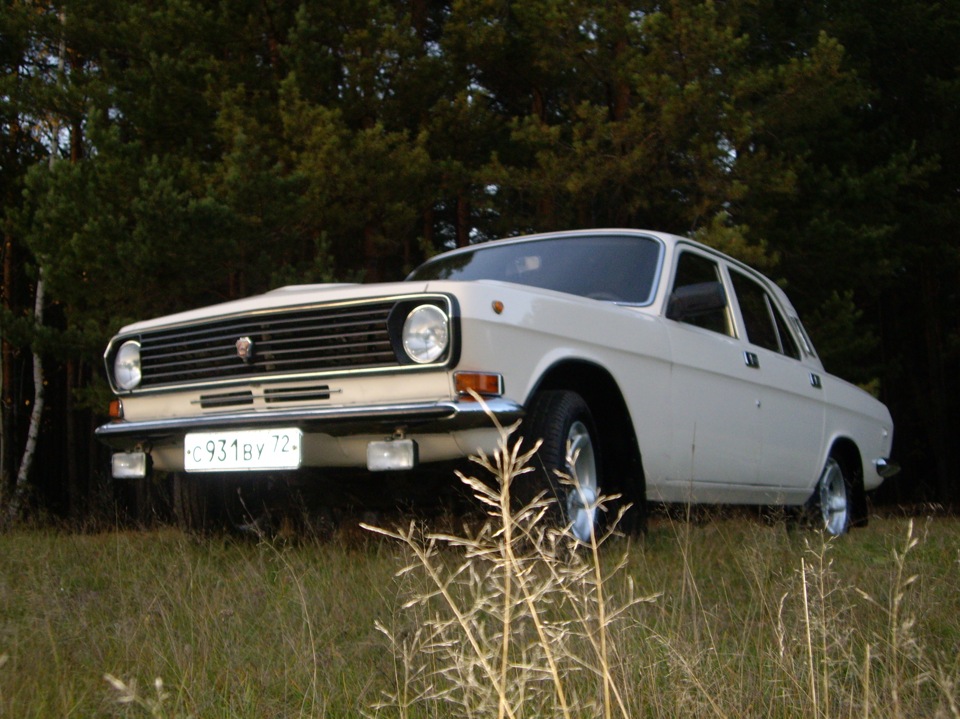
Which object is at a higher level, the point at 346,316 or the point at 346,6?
the point at 346,6

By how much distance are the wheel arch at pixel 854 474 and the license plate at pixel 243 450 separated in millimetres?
4287

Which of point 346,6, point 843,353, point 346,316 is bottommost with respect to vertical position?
point 843,353

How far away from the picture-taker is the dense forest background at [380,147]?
9.86 metres

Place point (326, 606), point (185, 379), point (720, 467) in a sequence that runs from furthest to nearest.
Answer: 1. point (720, 467)
2. point (185, 379)
3. point (326, 606)

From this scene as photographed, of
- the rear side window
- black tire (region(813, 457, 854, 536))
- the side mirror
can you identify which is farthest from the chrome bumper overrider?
black tire (region(813, 457, 854, 536))

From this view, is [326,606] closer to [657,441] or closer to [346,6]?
[657,441]

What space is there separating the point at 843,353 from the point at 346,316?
1317 centimetres

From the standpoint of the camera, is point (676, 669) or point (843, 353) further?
point (843, 353)

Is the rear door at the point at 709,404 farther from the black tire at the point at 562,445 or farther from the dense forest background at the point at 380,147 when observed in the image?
the dense forest background at the point at 380,147

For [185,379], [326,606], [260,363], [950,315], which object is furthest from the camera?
[950,315]

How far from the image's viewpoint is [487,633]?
8.86ft

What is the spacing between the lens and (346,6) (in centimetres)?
1186

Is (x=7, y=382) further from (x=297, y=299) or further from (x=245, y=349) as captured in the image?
(x=297, y=299)

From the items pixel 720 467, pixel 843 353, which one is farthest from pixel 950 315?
pixel 720 467
